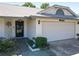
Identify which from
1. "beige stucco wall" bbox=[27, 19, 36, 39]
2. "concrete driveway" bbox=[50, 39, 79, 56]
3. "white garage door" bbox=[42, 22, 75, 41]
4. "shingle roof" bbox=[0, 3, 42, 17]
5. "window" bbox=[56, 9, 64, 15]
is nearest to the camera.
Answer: "concrete driveway" bbox=[50, 39, 79, 56]

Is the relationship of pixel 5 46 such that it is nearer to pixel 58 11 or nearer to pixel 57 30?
pixel 57 30

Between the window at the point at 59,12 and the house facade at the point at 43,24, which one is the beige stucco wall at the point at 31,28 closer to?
the house facade at the point at 43,24

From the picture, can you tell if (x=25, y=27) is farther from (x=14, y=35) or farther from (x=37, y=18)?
(x=37, y=18)

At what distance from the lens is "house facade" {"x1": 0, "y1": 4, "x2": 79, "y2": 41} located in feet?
56.9

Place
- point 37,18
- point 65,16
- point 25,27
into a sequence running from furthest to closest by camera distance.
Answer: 1. point 25,27
2. point 65,16
3. point 37,18

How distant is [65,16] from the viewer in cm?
1914

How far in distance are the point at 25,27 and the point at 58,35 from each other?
3.98 metres

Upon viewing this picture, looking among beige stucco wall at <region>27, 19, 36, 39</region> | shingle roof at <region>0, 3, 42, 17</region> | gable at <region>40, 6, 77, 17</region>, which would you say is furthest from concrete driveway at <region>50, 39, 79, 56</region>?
shingle roof at <region>0, 3, 42, 17</region>

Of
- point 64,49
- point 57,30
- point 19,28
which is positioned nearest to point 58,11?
point 57,30

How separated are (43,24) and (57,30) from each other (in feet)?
6.50

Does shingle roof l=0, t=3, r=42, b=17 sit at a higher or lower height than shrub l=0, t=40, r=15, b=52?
higher

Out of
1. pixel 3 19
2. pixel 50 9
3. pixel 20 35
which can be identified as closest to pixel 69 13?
pixel 50 9

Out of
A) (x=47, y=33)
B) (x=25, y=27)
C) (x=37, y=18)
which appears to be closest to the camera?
(x=37, y=18)

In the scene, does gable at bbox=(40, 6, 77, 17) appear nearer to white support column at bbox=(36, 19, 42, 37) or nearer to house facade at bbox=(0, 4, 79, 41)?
house facade at bbox=(0, 4, 79, 41)
